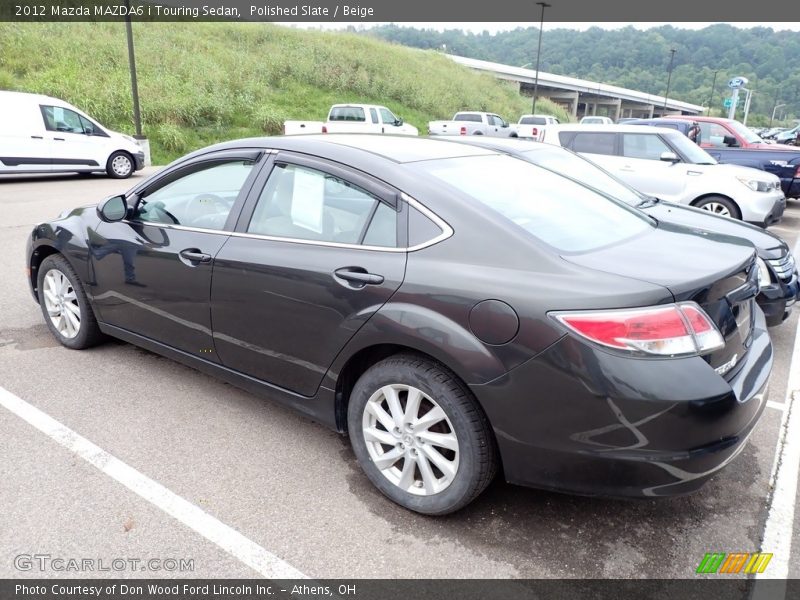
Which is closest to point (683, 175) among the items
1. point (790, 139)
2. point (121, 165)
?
point (121, 165)

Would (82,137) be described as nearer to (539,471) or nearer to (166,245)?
(166,245)

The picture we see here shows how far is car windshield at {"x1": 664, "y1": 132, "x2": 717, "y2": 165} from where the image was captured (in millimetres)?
8547

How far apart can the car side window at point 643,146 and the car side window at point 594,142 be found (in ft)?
0.62

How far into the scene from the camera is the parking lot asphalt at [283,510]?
241 centimetres

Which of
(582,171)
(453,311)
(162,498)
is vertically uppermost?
(582,171)

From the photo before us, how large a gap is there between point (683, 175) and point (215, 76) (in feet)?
74.1

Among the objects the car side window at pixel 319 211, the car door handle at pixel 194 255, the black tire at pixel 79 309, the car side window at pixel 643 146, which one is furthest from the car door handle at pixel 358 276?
the car side window at pixel 643 146

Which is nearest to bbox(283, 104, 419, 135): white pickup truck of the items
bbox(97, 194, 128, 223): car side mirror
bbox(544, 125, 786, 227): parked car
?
bbox(544, 125, 786, 227): parked car

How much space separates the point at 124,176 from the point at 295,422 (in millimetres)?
13654

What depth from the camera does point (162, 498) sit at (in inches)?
108

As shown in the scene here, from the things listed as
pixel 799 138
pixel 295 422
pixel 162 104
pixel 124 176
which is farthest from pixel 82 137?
pixel 799 138

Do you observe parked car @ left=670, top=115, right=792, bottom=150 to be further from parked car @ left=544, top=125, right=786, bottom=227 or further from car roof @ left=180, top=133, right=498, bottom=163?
car roof @ left=180, top=133, right=498, bottom=163

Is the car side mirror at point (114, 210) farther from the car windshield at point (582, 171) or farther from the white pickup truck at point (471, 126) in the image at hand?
the white pickup truck at point (471, 126)

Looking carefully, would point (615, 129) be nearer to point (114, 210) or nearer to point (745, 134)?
point (745, 134)
